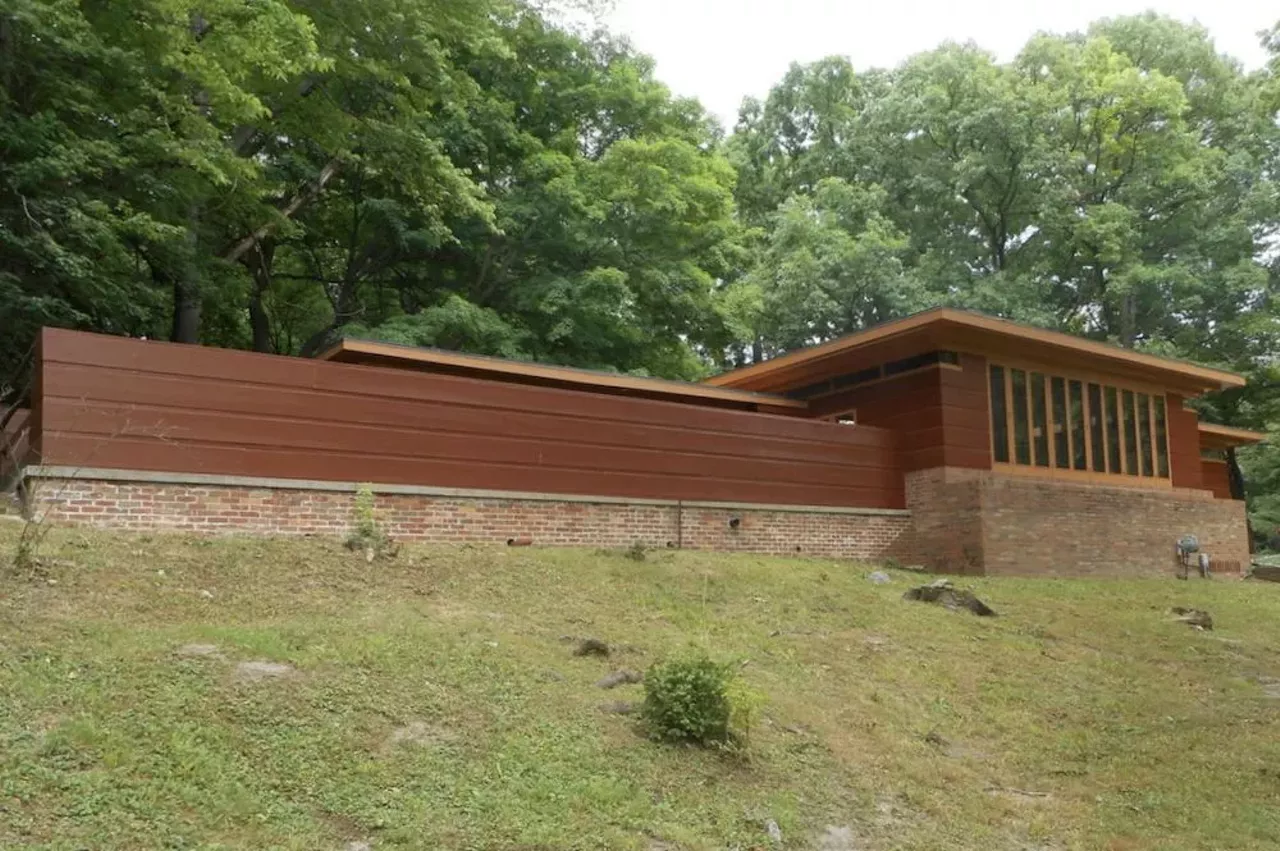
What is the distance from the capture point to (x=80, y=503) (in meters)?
8.51

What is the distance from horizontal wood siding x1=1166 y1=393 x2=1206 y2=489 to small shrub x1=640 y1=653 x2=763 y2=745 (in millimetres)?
15894

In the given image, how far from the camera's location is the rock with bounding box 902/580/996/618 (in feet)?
35.3

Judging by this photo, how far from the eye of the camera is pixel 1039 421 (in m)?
16.0

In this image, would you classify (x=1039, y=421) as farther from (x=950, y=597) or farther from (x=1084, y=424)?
(x=950, y=597)

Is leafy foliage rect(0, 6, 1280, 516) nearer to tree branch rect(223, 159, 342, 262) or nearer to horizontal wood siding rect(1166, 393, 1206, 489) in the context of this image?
tree branch rect(223, 159, 342, 262)

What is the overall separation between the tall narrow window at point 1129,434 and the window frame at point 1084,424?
30mm

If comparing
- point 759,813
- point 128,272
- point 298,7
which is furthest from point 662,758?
point 298,7

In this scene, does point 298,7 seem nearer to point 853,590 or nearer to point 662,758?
point 853,590

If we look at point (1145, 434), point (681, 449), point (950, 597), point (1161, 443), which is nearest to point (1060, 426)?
point (1145, 434)

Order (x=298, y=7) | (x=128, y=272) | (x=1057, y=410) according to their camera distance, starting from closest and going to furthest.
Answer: (x=128, y=272), (x=298, y=7), (x=1057, y=410)

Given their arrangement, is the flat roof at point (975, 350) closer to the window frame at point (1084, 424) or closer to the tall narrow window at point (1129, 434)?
the window frame at point (1084, 424)

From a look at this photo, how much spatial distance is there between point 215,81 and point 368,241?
355 inches

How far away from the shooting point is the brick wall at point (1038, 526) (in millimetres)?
14250

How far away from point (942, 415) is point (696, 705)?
33.4 feet
